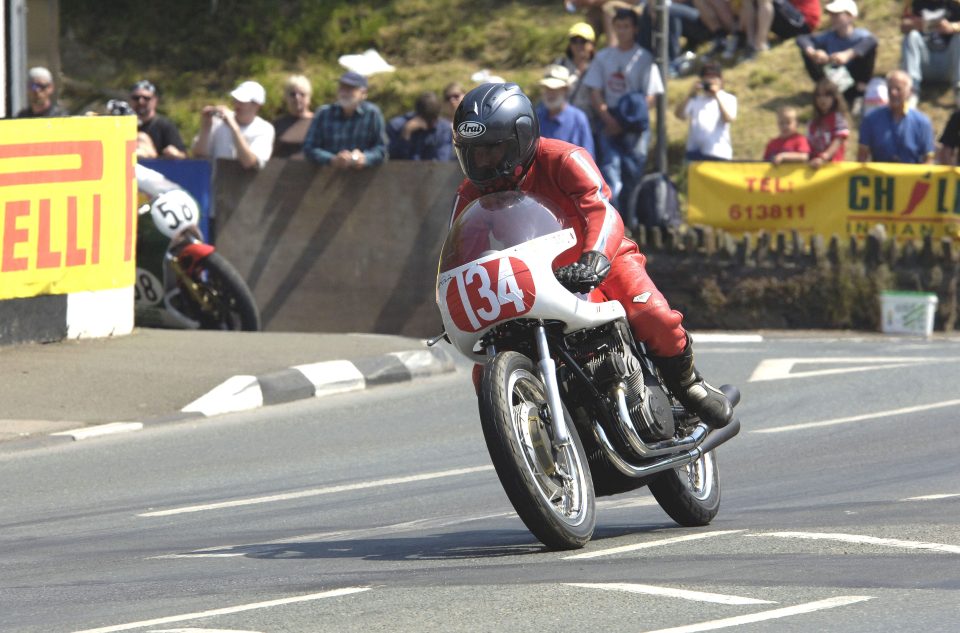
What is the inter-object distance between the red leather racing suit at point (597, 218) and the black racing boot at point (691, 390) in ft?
0.39

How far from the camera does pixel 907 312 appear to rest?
51.8 ft

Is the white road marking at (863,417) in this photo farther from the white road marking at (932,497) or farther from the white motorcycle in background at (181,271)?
the white motorcycle in background at (181,271)

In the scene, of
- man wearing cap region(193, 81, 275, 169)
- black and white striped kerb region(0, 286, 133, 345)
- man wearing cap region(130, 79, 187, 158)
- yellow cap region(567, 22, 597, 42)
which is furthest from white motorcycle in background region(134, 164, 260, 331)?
yellow cap region(567, 22, 597, 42)

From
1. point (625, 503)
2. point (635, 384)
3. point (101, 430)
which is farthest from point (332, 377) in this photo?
point (635, 384)

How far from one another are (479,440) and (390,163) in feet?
18.5

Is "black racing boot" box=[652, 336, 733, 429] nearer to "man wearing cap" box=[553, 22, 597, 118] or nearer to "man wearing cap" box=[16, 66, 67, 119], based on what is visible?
"man wearing cap" box=[553, 22, 597, 118]

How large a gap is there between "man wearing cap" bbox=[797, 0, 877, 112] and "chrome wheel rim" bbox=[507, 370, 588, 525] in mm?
12419

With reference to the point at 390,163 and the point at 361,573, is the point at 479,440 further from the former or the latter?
the point at 390,163

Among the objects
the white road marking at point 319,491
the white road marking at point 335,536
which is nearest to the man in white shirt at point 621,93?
the white road marking at point 319,491

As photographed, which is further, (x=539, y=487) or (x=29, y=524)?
(x=29, y=524)

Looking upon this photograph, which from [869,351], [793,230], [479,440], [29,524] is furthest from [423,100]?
[29,524]

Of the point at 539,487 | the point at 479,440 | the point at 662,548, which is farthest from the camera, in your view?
the point at 479,440

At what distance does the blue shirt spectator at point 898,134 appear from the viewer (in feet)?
53.8

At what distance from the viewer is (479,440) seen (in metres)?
11.0
